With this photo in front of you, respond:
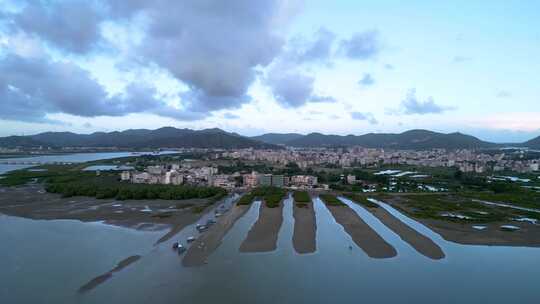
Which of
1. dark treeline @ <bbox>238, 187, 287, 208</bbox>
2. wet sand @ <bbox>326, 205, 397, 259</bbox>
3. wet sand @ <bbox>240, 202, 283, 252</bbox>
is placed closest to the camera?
wet sand @ <bbox>326, 205, 397, 259</bbox>

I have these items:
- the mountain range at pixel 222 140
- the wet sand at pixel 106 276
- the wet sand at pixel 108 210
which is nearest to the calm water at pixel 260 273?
the wet sand at pixel 106 276

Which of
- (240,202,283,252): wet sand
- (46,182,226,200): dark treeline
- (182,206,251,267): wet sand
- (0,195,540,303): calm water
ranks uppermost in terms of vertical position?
(46,182,226,200): dark treeline

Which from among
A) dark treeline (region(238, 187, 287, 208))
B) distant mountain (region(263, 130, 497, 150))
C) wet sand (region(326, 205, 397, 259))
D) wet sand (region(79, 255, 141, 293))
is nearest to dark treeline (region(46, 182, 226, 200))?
dark treeline (region(238, 187, 287, 208))

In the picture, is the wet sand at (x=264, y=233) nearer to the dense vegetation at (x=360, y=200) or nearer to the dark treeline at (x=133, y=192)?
the dense vegetation at (x=360, y=200)

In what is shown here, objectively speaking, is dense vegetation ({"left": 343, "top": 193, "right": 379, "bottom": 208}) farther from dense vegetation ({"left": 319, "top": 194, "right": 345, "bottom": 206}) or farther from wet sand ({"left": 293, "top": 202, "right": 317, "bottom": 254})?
wet sand ({"left": 293, "top": 202, "right": 317, "bottom": 254})

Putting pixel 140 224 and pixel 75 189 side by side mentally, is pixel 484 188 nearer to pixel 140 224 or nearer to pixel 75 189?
pixel 140 224

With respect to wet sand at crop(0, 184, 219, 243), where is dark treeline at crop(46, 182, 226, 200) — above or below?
above
